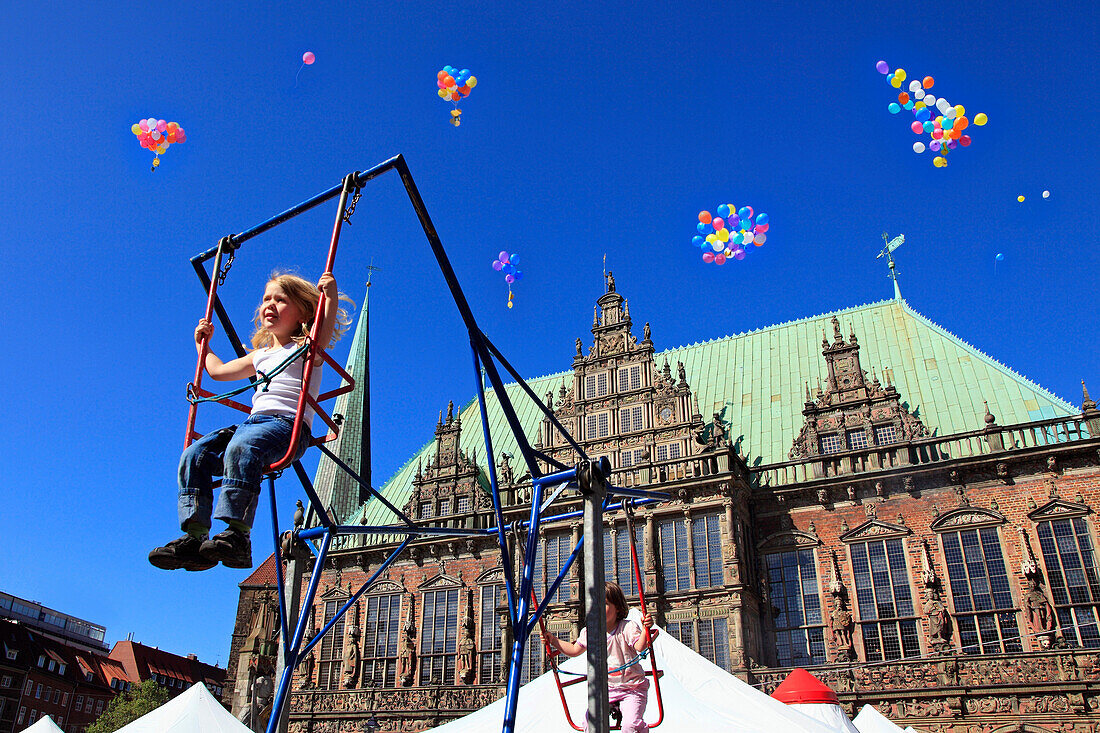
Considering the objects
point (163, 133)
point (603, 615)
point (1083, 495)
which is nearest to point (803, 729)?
point (603, 615)

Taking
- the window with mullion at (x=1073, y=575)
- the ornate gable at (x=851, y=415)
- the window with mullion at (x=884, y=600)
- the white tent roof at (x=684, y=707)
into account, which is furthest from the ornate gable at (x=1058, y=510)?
the white tent roof at (x=684, y=707)

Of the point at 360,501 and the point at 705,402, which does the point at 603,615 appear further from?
the point at 360,501

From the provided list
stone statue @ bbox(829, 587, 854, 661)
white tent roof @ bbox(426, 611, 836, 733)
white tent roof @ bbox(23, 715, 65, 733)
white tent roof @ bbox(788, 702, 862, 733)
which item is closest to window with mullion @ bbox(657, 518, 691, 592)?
stone statue @ bbox(829, 587, 854, 661)

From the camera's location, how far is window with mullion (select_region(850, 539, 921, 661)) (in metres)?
19.0

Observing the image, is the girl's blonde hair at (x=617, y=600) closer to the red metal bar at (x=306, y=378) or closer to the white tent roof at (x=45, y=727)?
the red metal bar at (x=306, y=378)

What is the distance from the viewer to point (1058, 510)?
61.5 feet

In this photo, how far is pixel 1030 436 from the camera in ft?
69.2

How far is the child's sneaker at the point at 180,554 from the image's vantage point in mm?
3812

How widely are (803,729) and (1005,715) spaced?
11.3m

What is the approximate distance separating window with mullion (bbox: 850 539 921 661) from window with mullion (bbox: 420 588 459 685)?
40.8 feet

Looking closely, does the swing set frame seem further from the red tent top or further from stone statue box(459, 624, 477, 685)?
stone statue box(459, 624, 477, 685)

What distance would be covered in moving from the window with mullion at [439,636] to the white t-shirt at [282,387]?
71.9 ft

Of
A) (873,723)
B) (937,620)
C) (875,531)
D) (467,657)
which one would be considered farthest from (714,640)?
(467,657)

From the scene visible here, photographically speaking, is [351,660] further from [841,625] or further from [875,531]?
[875,531]
